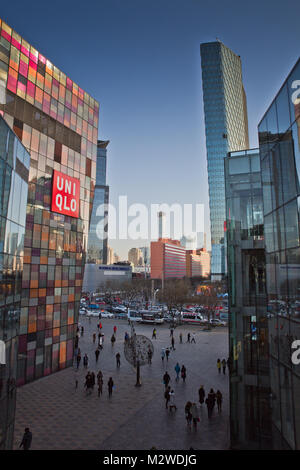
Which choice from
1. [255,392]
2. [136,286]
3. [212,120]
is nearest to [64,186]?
[255,392]

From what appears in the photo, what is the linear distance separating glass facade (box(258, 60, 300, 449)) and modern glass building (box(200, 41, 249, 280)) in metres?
121

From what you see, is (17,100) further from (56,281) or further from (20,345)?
(20,345)

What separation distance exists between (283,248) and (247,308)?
5.56m

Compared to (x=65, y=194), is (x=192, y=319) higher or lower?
lower

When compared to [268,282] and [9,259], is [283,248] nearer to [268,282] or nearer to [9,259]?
[268,282]

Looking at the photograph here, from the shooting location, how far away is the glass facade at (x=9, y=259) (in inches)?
455

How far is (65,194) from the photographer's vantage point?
97.2 ft

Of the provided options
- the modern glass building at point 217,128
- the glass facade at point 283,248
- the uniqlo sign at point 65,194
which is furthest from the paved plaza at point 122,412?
the modern glass building at point 217,128

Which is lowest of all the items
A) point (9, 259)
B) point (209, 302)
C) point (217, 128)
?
point (209, 302)

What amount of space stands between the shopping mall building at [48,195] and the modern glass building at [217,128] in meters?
106

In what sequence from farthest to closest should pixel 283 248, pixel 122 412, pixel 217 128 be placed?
pixel 217 128
pixel 122 412
pixel 283 248

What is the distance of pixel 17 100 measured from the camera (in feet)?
83.3

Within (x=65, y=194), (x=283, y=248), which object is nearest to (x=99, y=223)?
(x=65, y=194)

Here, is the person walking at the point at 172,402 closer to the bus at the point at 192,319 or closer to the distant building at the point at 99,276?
the bus at the point at 192,319
